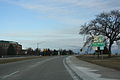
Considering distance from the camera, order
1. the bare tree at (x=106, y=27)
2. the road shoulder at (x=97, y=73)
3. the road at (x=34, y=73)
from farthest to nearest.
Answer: the bare tree at (x=106, y=27) < the road at (x=34, y=73) < the road shoulder at (x=97, y=73)

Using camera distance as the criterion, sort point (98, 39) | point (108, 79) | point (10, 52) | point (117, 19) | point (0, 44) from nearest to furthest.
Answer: point (108, 79) < point (98, 39) < point (117, 19) < point (10, 52) < point (0, 44)

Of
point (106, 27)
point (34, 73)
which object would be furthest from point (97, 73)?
point (106, 27)

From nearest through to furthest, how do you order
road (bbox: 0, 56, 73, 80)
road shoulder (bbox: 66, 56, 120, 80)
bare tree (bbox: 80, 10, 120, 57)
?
road shoulder (bbox: 66, 56, 120, 80)
road (bbox: 0, 56, 73, 80)
bare tree (bbox: 80, 10, 120, 57)

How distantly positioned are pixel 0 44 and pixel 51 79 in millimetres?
176894

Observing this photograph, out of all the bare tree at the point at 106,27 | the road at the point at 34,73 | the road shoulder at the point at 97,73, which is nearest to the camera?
the road shoulder at the point at 97,73

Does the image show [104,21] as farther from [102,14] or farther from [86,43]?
[86,43]

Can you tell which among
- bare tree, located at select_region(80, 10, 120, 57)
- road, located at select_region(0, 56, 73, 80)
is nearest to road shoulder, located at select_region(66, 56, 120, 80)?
road, located at select_region(0, 56, 73, 80)

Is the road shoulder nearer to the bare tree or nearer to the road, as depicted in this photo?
the road

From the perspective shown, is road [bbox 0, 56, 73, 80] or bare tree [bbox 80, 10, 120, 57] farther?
bare tree [bbox 80, 10, 120, 57]

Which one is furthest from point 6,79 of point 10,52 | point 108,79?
point 10,52

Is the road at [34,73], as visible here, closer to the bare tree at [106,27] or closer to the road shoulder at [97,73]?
the road shoulder at [97,73]

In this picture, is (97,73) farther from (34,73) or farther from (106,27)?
(106,27)

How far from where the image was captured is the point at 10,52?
16462 cm

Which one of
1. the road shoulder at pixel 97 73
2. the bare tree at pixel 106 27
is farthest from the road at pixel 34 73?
the bare tree at pixel 106 27
